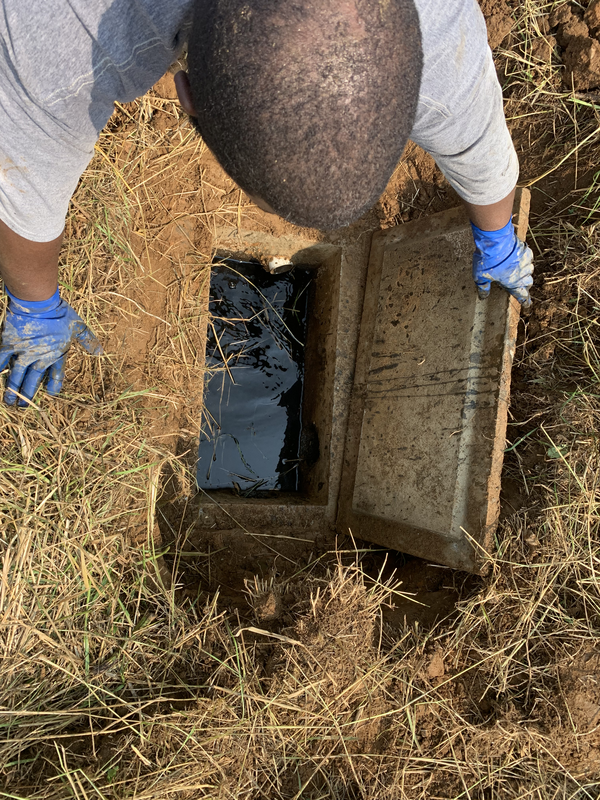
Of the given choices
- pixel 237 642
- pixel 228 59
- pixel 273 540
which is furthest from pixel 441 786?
pixel 228 59

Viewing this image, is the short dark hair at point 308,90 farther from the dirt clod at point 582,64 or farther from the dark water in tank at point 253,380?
the dirt clod at point 582,64

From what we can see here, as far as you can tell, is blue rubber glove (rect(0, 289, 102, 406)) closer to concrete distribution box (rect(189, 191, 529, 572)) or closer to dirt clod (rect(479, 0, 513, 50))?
concrete distribution box (rect(189, 191, 529, 572))

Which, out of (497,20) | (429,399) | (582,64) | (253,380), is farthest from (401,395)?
(497,20)

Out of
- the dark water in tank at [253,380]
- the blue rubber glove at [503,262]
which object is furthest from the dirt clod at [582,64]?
the dark water in tank at [253,380]

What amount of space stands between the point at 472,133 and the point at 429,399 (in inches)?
42.4

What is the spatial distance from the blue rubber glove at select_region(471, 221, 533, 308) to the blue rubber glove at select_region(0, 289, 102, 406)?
1.44 meters

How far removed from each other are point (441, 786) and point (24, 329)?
2.06 meters

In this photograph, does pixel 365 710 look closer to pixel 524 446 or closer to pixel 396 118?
pixel 524 446

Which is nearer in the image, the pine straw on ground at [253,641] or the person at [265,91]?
the person at [265,91]

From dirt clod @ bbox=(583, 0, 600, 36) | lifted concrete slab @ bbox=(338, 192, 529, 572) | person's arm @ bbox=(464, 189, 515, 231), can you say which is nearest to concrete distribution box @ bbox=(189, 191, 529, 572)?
lifted concrete slab @ bbox=(338, 192, 529, 572)

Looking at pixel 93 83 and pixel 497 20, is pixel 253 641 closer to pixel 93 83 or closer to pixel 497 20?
pixel 93 83

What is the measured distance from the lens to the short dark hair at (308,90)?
2.83ft

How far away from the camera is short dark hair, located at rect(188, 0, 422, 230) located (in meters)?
0.86

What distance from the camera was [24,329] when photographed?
175cm
